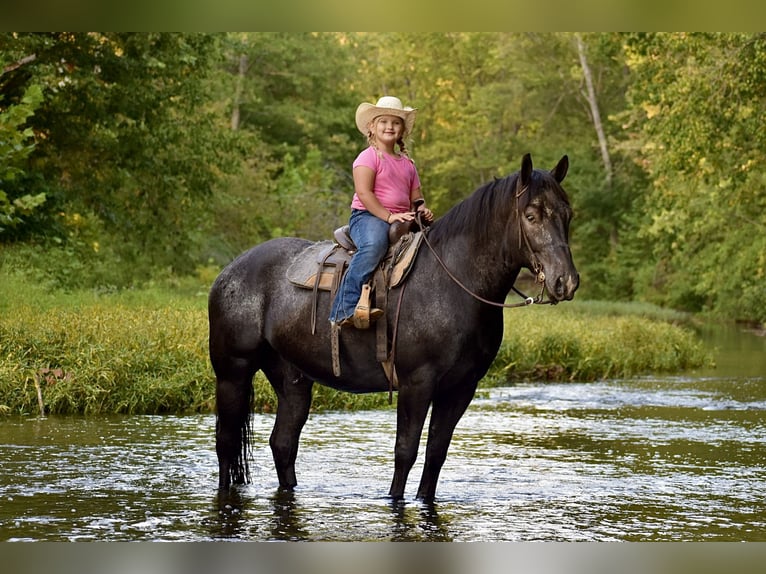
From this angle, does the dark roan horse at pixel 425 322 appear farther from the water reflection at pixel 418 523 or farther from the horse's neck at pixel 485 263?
the water reflection at pixel 418 523

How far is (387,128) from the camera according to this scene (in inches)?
316

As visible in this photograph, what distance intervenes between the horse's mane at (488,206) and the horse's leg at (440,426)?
3.34 feet

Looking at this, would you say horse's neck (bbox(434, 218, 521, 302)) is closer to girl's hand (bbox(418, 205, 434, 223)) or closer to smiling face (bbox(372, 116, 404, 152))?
girl's hand (bbox(418, 205, 434, 223))

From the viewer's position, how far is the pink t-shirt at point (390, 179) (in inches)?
315

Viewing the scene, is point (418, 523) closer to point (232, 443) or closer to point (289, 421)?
point (289, 421)

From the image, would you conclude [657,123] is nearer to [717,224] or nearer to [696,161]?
[696,161]

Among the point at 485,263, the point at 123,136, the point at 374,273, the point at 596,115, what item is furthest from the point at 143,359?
the point at 596,115

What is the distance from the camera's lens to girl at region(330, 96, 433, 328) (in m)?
7.92

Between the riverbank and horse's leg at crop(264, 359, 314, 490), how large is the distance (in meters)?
4.69

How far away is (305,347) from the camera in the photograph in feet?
27.4

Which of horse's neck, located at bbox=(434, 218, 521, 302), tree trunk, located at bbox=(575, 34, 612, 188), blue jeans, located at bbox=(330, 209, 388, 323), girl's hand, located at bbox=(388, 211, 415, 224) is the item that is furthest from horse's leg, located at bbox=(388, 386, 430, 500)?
tree trunk, located at bbox=(575, 34, 612, 188)

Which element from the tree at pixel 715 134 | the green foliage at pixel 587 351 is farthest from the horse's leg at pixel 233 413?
the tree at pixel 715 134
